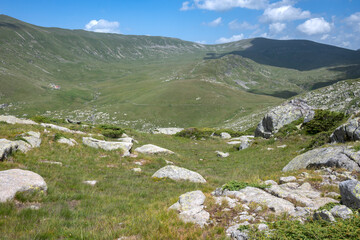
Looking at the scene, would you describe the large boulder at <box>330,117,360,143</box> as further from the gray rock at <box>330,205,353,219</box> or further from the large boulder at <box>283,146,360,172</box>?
the gray rock at <box>330,205,353,219</box>

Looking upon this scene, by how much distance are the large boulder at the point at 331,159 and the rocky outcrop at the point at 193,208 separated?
401 inches

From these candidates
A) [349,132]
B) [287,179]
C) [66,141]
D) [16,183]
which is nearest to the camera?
[16,183]

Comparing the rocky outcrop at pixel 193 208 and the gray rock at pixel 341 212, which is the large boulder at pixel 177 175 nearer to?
the rocky outcrop at pixel 193 208

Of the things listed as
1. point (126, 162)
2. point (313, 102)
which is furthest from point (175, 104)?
point (126, 162)

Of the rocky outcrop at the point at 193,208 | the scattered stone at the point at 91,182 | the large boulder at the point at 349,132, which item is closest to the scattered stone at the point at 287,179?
the rocky outcrop at the point at 193,208

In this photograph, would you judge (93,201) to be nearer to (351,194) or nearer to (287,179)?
(351,194)

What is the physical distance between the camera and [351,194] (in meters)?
7.16

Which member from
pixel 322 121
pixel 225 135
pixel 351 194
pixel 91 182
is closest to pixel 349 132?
pixel 322 121

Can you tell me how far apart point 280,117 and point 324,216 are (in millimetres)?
38859

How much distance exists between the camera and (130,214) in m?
8.30

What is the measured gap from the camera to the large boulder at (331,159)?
1284 cm

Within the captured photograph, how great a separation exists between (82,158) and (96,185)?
621 centimetres

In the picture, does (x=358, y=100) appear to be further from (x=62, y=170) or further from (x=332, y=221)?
(x=62, y=170)

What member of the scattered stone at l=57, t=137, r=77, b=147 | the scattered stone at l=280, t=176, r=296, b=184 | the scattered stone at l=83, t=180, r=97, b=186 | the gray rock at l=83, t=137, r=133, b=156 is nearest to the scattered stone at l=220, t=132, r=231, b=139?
the gray rock at l=83, t=137, r=133, b=156
